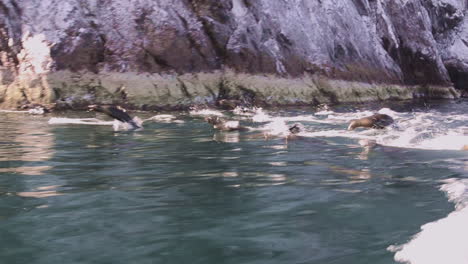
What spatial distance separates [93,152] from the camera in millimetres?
6934

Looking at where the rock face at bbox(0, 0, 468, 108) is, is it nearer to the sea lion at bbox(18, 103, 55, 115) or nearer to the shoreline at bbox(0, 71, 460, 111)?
the shoreline at bbox(0, 71, 460, 111)

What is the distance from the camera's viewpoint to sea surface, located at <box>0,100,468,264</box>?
2.85 m

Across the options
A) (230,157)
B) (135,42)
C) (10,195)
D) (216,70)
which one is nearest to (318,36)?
(216,70)

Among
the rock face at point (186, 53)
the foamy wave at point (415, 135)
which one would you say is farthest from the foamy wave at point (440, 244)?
the rock face at point (186, 53)

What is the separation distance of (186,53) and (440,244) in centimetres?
1726

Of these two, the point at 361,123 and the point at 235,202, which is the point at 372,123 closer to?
the point at 361,123

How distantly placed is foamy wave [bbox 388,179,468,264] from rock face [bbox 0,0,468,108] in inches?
567

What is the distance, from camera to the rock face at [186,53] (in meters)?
17.3

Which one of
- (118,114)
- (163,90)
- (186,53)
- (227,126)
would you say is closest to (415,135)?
(227,126)

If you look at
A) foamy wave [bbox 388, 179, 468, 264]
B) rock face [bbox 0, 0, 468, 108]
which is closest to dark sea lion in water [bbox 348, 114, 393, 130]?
foamy wave [bbox 388, 179, 468, 264]

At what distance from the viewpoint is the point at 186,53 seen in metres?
19.3

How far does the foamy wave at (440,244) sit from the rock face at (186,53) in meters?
14.4

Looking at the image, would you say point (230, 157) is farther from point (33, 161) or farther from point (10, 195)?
point (10, 195)

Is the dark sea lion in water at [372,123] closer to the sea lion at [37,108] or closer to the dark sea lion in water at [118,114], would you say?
the dark sea lion in water at [118,114]
